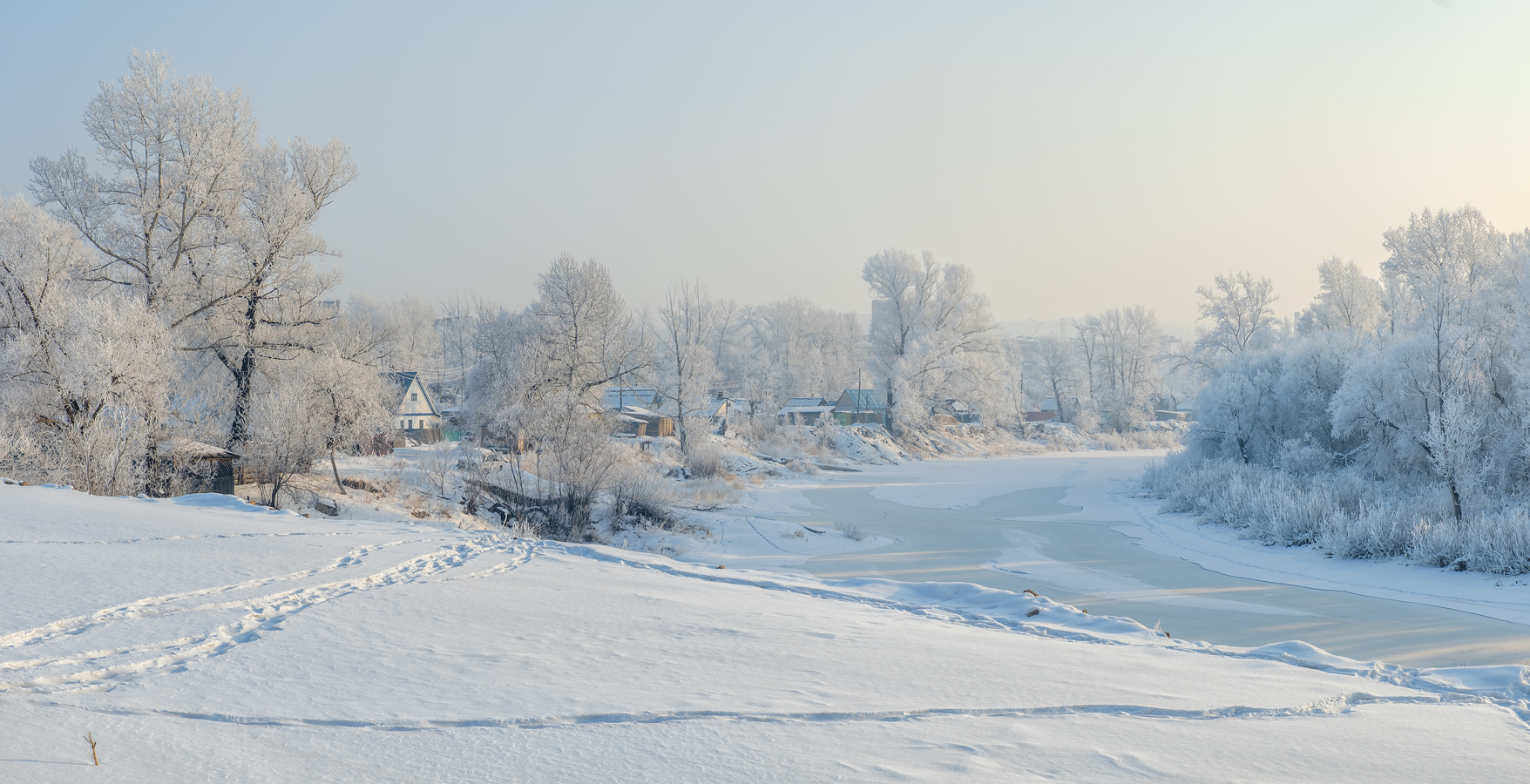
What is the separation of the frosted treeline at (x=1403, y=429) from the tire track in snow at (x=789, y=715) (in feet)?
43.8

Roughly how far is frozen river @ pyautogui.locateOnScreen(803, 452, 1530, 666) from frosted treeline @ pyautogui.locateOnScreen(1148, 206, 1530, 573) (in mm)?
879

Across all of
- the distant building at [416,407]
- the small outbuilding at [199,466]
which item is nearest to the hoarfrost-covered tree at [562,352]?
the distant building at [416,407]

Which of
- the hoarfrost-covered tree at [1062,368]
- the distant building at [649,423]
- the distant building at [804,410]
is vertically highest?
the hoarfrost-covered tree at [1062,368]

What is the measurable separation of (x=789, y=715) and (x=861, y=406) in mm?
69642

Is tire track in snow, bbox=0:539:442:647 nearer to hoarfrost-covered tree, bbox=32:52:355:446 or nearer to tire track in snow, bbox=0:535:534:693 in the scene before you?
tire track in snow, bbox=0:535:534:693

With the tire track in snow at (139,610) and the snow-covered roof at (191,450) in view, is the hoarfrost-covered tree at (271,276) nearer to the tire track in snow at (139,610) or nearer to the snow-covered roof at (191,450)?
the snow-covered roof at (191,450)

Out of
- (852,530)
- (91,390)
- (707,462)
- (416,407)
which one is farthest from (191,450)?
(416,407)

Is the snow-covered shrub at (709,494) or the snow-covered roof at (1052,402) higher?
the snow-covered roof at (1052,402)

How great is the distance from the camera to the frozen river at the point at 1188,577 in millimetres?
11062

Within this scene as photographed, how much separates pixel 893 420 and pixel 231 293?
4064 centimetres

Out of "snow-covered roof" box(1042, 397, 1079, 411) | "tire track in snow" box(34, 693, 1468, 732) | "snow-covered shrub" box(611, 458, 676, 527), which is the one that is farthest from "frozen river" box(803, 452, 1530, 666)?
"snow-covered roof" box(1042, 397, 1079, 411)

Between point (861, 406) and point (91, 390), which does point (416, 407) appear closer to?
point (91, 390)

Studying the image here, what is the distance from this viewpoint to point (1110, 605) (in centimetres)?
1300

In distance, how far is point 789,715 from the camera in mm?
4074
